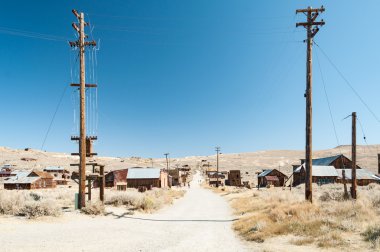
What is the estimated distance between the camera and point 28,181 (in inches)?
1934

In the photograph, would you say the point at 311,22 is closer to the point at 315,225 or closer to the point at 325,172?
the point at 315,225

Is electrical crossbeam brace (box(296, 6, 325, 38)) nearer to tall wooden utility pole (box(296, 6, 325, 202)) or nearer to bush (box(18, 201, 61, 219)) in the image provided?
tall wooden utility pole (box(296, 6, 325, 202))

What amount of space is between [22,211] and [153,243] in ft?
22.3

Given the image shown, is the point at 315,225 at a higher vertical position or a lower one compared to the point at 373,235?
lower

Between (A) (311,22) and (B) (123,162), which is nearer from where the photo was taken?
(A) (311,22)

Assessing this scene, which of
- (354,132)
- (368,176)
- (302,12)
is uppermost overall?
(302,12)

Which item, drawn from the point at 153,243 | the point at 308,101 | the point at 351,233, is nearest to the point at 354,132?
the point at 308,101

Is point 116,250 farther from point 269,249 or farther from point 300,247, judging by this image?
point 300,247

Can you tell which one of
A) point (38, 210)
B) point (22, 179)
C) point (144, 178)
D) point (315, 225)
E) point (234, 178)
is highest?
point (38, 210)

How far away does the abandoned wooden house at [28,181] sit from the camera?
48562mm

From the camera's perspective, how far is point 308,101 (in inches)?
623

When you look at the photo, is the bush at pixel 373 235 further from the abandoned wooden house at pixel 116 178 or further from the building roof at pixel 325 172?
the abandoned wooden house at pixel 116 178

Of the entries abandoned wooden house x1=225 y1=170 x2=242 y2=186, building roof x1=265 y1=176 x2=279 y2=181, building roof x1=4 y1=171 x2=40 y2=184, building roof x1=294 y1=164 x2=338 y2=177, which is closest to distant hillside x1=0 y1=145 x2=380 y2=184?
abandoned wooden house x1=225 y1=170 x2=242 y2=186

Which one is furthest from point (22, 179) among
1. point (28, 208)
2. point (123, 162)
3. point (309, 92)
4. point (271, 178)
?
point (123, 162)
